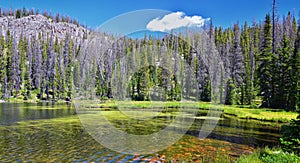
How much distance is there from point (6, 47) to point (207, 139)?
421ft

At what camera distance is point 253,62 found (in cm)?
10331

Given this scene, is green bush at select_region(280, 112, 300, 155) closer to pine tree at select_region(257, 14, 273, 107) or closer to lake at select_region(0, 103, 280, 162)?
lake at select_region(0, 103, 280, 162)

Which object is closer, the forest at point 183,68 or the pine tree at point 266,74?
the forest at point 183,68

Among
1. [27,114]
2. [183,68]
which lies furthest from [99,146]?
[183,68]

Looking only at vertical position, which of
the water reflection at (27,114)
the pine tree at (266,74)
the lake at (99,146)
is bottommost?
the lake at (99,146)

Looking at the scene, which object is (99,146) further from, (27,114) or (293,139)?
(27,114)

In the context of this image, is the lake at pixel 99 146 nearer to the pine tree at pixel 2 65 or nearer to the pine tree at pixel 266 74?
the pine tree at pixel 266 74

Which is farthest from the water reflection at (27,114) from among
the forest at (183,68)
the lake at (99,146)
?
the forest at (183,68)

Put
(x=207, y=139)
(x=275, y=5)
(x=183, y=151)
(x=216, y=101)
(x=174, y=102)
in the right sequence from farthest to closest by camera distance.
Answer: (x=216, y=101) → (x=174, y=102) → (x=275, y=5) → (x=207, y=139) → (x=183, y=151)

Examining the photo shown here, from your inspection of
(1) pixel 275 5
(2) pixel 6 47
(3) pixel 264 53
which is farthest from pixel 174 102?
(2) pixel 6 47

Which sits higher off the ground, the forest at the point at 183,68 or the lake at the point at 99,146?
the forest at the point at 183,68

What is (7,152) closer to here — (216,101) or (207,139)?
(207,139)

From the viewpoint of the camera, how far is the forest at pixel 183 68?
55469 mm

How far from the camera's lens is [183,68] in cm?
6956
